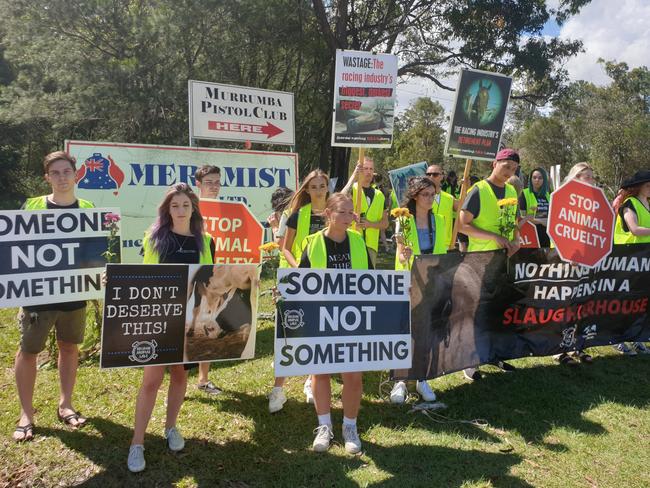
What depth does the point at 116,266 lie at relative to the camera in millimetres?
3229

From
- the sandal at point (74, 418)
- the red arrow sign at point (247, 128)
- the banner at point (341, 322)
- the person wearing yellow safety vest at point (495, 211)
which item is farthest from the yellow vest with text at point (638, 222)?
the sandal at point (74, 418)

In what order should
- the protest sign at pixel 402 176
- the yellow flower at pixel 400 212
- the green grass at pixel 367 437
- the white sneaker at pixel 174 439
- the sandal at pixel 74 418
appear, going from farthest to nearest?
the protest sign at pixel 402 176 < the yellow flower at pixel 400 212 < the sandal at pixel 74 418 < the white sneaker at pixel 174 439 < the green grass at pixel 367 437

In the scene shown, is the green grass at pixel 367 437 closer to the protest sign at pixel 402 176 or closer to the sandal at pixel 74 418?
the sandal at pixel 74 418

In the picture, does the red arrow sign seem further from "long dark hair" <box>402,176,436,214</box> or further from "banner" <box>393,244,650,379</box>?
"banner" <box>393,244,650,379</box>

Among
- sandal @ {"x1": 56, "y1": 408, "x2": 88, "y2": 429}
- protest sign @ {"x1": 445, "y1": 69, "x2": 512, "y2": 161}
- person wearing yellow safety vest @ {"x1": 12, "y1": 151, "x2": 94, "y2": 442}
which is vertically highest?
protest sign @ {"x1": 445, "y1": 69, "x2": 512, "y2": 161}

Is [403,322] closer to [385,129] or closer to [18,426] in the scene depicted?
[385,129]

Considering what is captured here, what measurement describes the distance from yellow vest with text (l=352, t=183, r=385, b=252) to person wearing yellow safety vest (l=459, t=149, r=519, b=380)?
104 centimetres

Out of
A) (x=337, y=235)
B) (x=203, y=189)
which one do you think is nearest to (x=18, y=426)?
(x=203, y=189)

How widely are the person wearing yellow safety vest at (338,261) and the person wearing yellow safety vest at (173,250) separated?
82cm

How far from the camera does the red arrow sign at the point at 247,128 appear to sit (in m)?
7.40

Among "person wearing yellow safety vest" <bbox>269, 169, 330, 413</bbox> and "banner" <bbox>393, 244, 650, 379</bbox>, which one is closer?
"banner" <bbox>393, 244, 650, 379</bbox>

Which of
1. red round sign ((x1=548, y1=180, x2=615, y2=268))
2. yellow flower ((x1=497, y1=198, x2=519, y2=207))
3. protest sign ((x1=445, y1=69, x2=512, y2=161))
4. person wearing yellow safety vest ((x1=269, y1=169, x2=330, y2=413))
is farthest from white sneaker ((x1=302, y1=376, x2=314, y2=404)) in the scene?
protest sign ((x1=445, y1=69, x2=512, y2=161))

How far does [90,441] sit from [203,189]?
2425mm

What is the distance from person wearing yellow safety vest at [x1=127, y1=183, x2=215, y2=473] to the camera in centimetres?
338
